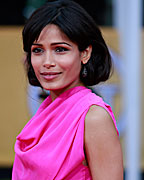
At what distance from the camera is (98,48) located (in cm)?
173

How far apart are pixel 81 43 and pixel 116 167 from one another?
21.9 inches

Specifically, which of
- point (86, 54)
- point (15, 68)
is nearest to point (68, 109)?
point (86, 54)

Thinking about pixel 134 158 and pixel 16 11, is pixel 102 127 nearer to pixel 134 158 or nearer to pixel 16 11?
pixel 134 158

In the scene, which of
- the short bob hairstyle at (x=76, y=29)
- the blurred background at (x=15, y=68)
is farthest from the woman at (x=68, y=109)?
the blurred background at (x=15, y=68)

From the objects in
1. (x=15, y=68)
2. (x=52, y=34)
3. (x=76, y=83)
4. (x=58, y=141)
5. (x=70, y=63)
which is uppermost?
(x=52, y=34)

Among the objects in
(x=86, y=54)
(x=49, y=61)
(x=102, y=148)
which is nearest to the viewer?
(x=102, y=148)

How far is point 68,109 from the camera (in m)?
1.57

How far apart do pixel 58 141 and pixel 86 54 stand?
0.43m

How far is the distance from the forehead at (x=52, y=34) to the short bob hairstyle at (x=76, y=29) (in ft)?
0.05

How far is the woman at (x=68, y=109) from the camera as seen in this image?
1.44 metres

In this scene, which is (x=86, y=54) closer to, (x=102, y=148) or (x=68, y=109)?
(x=68, y=109)

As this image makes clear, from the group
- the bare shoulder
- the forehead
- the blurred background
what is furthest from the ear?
the blurred background

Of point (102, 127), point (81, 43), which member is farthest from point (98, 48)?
point (102, 127)

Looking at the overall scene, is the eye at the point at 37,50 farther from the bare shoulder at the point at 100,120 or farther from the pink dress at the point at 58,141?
the bare shoulder at the point at 100,120
